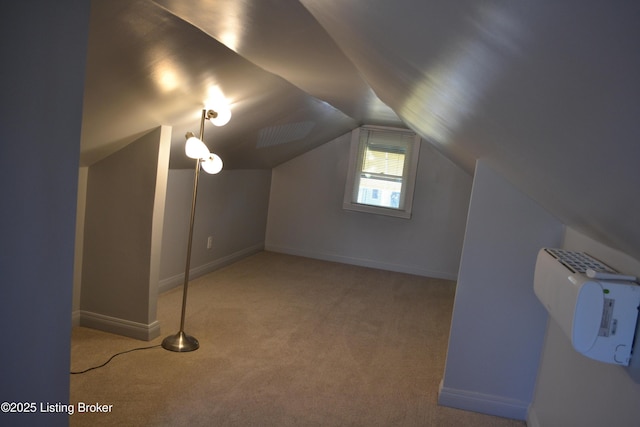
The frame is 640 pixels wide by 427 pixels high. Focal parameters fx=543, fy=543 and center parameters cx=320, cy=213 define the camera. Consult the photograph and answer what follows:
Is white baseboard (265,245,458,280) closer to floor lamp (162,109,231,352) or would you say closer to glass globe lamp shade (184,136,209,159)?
floor lamp (162,109,231,352)

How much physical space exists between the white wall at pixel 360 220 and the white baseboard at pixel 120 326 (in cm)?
337

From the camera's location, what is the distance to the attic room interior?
0.84 m

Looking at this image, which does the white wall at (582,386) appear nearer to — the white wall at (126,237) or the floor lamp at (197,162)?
the floor lamp at (197,162)

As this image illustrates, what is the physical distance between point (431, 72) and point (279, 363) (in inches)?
100

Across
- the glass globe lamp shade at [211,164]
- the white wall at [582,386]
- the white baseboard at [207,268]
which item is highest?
the glass globe lamp shade at [211,164]

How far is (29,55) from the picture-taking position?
1.37 meters

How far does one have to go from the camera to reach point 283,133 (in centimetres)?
532

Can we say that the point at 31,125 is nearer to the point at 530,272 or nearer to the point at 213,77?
the point at 213,77

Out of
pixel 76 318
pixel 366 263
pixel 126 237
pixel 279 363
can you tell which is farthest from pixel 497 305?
pixel 366 263

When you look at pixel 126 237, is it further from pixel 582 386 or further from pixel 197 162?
pixel 582 386

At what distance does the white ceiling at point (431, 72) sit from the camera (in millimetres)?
609

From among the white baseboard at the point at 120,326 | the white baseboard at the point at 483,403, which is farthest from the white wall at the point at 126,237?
the white baseboard at the point at 483,403

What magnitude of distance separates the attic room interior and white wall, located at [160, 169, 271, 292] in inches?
1.1

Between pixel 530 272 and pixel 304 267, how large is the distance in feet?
11.8
